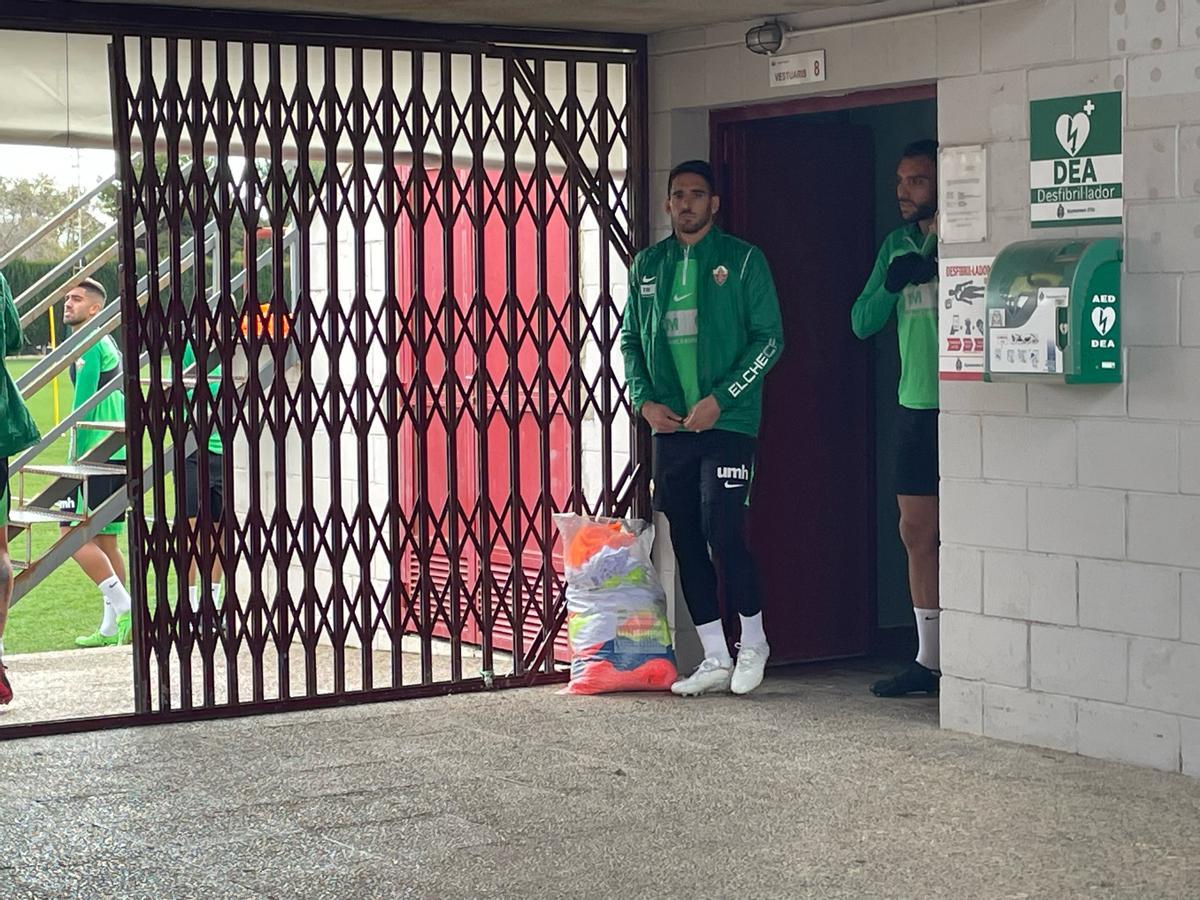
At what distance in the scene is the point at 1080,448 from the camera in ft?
18.0

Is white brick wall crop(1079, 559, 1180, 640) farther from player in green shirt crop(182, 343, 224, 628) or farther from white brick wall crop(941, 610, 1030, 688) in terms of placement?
player in green shirt crop(182, 343, 224, 628)

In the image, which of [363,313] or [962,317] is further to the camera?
[363,313]

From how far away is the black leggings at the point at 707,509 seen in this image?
21.2 ft

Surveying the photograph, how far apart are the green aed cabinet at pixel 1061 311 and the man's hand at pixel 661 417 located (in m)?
1.34

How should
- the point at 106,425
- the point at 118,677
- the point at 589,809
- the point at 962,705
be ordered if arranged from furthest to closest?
the point at 106,425 → the point at 118,677 → the point at 962,705 → the point at 589,809

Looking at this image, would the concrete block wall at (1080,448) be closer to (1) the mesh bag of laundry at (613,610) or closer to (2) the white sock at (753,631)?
(2) the white sock at (753,631)

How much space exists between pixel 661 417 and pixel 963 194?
4.25 feet

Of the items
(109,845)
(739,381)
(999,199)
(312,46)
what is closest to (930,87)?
(999,199)

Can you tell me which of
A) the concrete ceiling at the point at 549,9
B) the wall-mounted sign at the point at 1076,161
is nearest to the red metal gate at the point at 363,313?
the concrete ceiling at the point at 549,9

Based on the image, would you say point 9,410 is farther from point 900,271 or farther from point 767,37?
point 900,271

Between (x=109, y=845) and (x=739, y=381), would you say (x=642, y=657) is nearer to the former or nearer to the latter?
(x=739, y=381)

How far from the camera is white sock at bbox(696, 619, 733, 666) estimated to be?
654 centimetres

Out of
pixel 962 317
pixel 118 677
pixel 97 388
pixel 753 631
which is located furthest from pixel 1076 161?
pixel 97 388

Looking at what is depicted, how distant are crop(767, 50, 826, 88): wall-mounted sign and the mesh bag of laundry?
1598 mm
